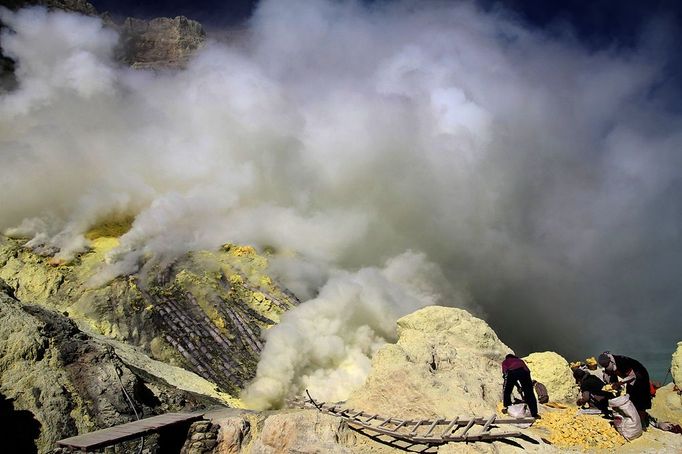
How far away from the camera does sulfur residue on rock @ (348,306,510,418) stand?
37.5ft

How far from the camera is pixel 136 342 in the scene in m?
20.2

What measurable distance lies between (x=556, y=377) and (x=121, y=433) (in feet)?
40.1

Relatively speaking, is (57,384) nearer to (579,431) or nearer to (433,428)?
(433,428)

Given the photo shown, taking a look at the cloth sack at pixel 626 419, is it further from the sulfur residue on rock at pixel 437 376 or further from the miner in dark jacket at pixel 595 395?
the sulfur residue on rock at pixel 437 376

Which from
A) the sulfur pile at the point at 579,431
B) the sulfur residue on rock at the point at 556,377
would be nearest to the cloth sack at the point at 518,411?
the sulfur pile at the point at 579,431

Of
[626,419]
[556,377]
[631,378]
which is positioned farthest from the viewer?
[556,377]

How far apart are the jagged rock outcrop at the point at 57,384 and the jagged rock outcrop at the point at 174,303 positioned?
6.56 metres

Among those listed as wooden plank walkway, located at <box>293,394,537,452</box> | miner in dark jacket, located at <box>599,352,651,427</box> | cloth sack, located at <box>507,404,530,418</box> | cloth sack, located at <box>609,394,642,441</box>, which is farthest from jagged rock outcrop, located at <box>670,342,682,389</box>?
wooden plank walkway, located at <box>293,394,537,452</box>

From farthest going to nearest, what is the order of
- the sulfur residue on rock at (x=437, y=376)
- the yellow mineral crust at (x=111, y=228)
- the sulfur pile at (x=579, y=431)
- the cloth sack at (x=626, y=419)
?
the yellow mineral crust at (x=111, y=228) → the sulfur residue on rock at (x=437, y=376) → the cloth sack at (x=626, y=419) → the sulfur pile at (x=579, y=431)

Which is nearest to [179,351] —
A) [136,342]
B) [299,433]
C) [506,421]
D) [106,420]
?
[136,342]

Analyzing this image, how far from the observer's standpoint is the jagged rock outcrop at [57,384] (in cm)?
1032

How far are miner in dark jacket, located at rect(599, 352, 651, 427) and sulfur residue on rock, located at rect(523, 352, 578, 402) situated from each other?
328cm

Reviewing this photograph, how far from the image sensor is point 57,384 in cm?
1131

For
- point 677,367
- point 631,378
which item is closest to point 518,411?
point 631,378
